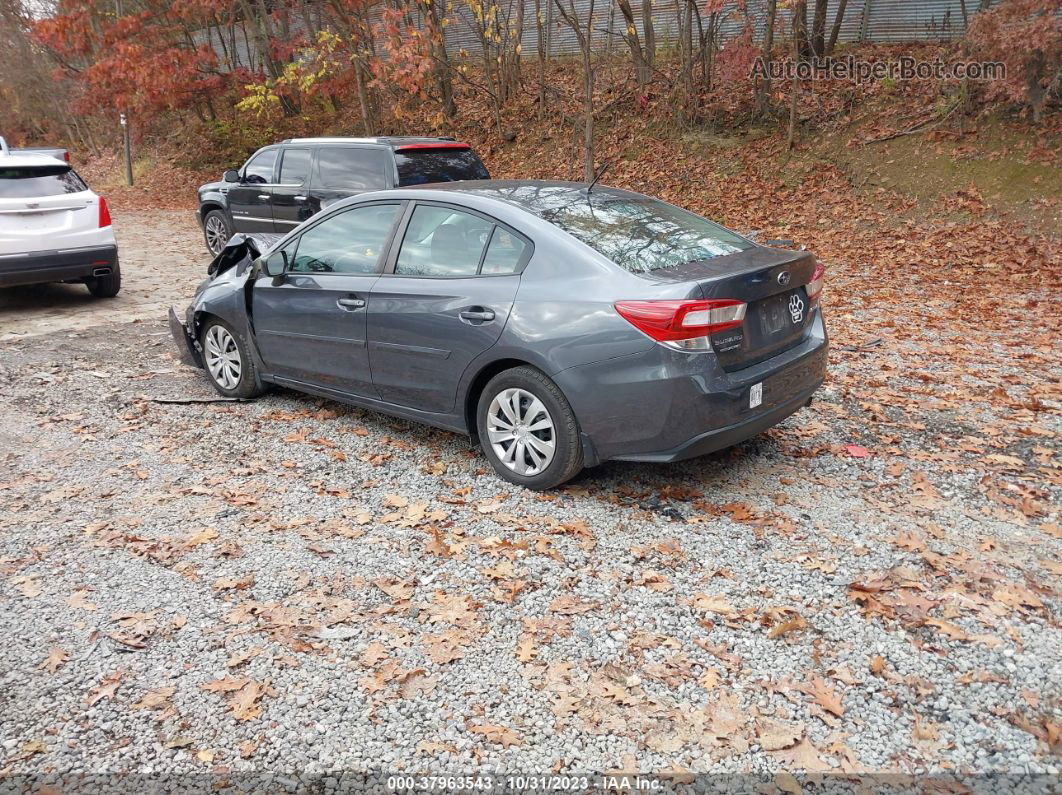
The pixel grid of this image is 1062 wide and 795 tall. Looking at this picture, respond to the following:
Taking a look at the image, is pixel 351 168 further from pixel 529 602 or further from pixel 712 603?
pixel 712 603

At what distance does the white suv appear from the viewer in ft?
28.3

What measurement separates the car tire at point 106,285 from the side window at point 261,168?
2263 mm

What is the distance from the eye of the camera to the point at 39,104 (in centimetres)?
3153

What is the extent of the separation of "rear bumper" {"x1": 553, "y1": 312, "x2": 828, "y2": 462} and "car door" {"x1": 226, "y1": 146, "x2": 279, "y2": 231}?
8192 millimetres

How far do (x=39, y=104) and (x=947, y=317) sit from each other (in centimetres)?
3523

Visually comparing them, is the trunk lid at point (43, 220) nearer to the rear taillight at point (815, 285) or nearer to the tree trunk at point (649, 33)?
the rear taillight at point (815, 285)

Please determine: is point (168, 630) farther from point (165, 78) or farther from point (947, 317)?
point (165, 78)

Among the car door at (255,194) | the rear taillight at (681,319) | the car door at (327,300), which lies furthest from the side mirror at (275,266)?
the car door at (255,194)

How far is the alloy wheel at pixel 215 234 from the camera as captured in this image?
12258 millimetres

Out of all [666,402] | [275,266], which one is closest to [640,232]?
[666,402]

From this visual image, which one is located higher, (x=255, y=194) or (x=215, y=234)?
(x=255, y=194)

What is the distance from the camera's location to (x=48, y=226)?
8.89m

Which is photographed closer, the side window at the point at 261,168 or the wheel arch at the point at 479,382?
the wheel arch at the point at 479,382

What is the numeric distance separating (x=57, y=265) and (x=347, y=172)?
3445 mm
